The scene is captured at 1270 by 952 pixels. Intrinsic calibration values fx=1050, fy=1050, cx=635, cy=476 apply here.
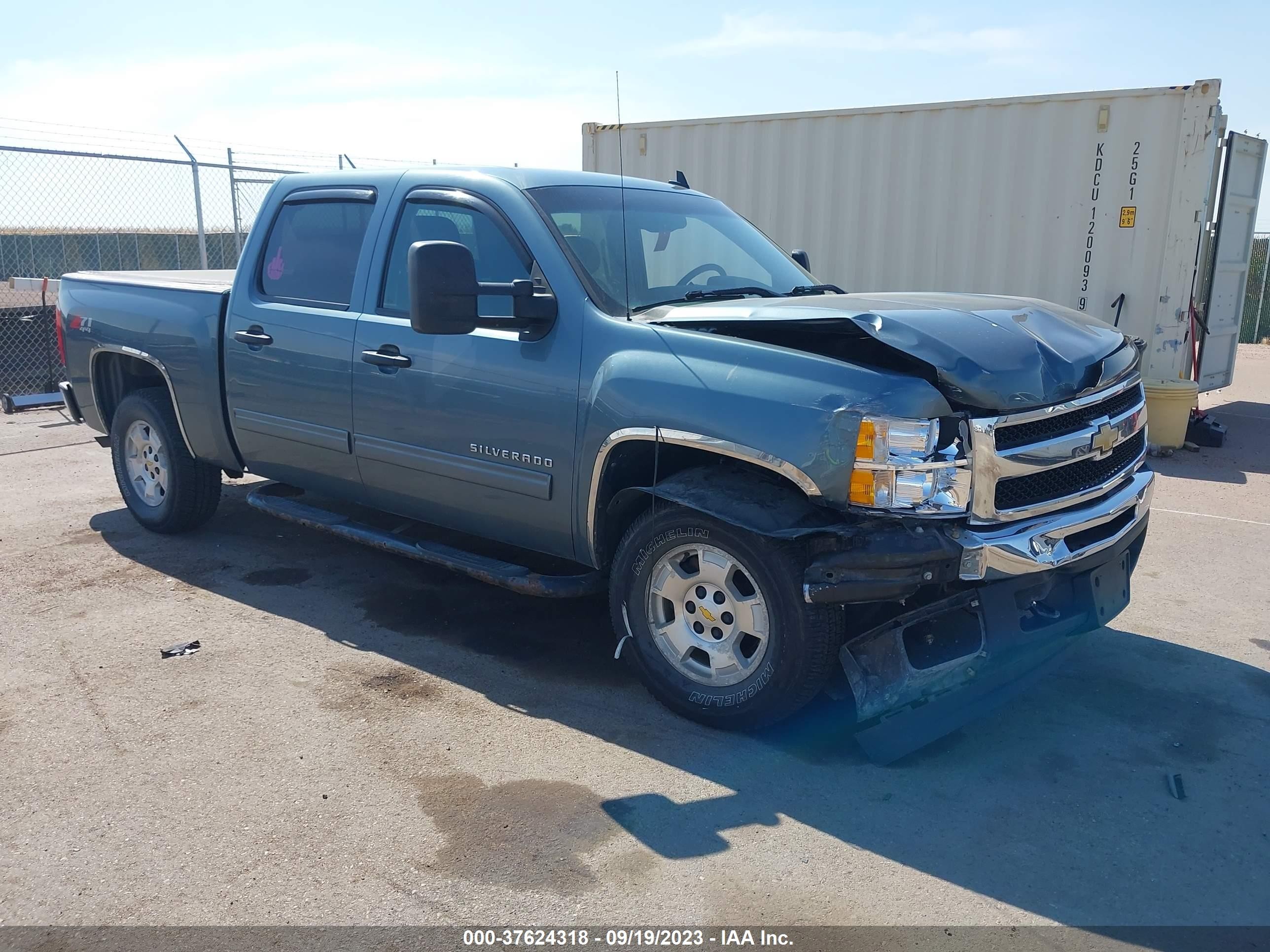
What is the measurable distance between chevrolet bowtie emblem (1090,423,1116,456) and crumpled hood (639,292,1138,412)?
156mm

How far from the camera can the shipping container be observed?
30.4ft

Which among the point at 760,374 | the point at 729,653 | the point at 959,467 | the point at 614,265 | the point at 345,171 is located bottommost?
the point at 729,653

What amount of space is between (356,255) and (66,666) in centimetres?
221

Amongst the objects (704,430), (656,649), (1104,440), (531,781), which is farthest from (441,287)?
(1104,440)

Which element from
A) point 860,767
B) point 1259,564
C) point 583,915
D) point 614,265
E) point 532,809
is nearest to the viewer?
point 583,915

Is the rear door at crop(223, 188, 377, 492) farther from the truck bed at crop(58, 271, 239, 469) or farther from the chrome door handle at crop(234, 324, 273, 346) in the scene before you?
the truck bed at crop(58, 271, 239, 469)

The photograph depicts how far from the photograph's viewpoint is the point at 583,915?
2.84 m

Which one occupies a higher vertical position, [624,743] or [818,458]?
[818,458]

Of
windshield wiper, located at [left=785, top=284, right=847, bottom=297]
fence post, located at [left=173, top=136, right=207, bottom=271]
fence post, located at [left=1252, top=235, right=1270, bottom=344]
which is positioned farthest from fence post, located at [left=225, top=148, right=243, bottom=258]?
fence post, located at [left=1252, top=235, right=1270, bottom=344]

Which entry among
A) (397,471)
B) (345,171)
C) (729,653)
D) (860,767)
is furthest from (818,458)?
(345,171)

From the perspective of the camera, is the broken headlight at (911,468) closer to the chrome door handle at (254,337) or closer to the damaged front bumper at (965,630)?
the damaged front bumper at (965,630)

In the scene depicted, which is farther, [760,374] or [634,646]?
[634,646]

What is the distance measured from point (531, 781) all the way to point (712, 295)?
2.17 m

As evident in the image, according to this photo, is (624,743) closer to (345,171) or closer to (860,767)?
(860,767)
